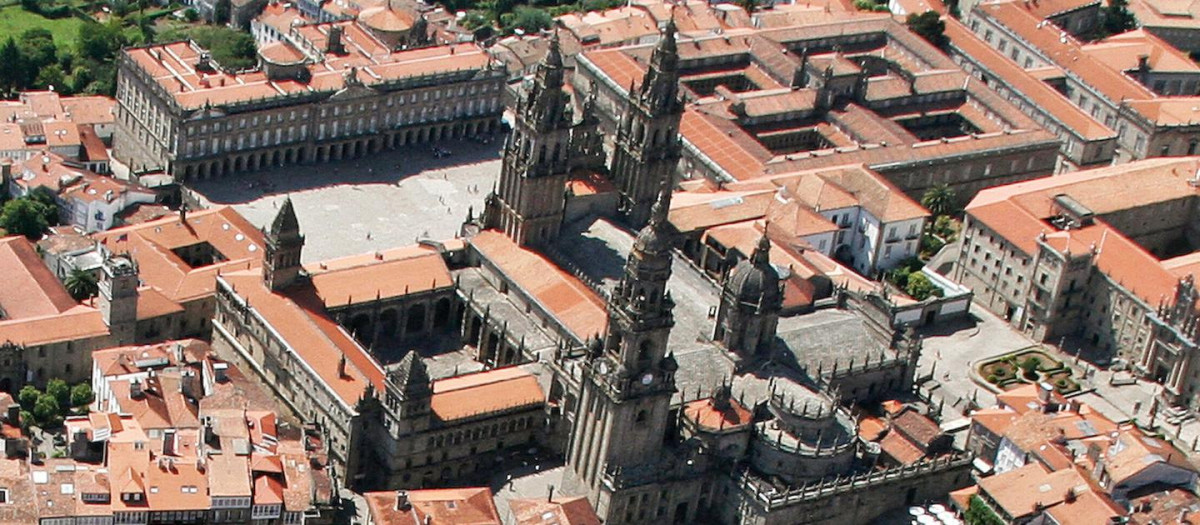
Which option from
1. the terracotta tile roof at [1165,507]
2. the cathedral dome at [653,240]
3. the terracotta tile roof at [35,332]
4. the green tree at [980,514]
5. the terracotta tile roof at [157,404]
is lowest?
the green tree at [980,514]

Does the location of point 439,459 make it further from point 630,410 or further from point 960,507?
point 960,507

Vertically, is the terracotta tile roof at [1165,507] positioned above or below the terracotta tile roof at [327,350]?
below

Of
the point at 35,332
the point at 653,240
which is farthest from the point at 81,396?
the point at 653,240

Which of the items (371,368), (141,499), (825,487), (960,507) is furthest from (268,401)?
(960,507)

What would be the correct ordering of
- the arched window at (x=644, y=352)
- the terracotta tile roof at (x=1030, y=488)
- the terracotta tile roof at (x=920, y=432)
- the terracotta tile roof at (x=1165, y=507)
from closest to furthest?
the arched window at (x=644, y=352) < the terracotta tile roof at (x=1030, y=488) < the terracotta tile roof at (x=1165, y=507) < the terracotta tile roof at (x=920, y=432)

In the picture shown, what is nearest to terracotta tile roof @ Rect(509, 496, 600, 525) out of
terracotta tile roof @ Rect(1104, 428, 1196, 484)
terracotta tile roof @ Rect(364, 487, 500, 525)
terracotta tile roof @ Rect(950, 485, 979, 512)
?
terracotta tile roof @ Rect(364, 487, 500, 525)

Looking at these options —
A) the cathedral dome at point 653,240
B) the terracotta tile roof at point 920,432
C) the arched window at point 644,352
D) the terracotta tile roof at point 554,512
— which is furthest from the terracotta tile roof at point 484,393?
the terracotta tile roof at point 920,432

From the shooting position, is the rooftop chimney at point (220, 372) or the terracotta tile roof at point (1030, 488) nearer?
the terracotta tile roof at point (1030, 488)

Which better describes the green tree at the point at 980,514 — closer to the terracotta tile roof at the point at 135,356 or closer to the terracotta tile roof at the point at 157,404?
the terracotta tile roof at the point at 157,404
